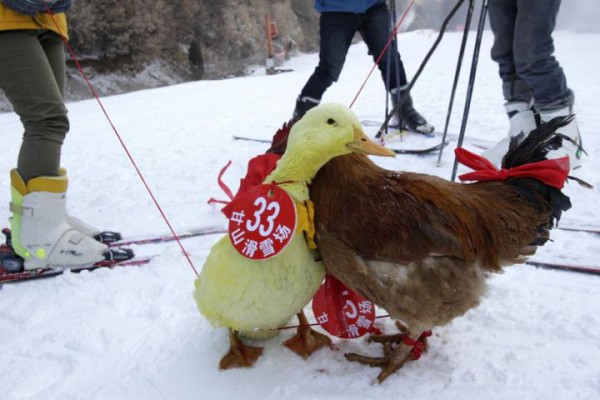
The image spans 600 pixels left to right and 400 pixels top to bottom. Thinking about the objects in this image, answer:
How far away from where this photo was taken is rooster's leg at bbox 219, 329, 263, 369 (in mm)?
1634

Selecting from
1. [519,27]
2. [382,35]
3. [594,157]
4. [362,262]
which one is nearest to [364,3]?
[382,35]

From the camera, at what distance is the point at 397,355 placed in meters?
1.58

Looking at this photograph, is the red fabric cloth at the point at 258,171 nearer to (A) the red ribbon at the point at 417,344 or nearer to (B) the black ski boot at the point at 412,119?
Answer: (A) the red ribbon at the point at 417,344

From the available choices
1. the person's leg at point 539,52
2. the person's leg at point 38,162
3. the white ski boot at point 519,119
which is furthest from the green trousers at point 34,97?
the white ski boot at point 519,119

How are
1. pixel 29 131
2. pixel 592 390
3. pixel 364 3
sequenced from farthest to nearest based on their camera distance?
1. pixel 364 3
2. pixel 29 131
3. pixel 592 390

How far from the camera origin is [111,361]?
169cm

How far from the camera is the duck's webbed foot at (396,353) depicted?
1563 mm

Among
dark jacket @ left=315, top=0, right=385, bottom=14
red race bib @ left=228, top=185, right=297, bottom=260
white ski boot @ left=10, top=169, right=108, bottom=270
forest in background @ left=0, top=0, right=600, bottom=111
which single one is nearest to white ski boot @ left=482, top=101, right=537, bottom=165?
dark jacket @ left=315, top=0, right=385, bottom=14

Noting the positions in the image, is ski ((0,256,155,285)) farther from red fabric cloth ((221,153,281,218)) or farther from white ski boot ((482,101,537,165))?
white ski boot ((482,101,537,165))

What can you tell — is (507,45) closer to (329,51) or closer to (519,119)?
(519,119)

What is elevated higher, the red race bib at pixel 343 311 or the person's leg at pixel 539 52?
the person's leg at pixel 539 52

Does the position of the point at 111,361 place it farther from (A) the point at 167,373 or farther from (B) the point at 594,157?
(B) the point at 594,157

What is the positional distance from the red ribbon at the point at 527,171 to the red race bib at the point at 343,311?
623 mm

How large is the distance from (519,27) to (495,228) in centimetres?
197
